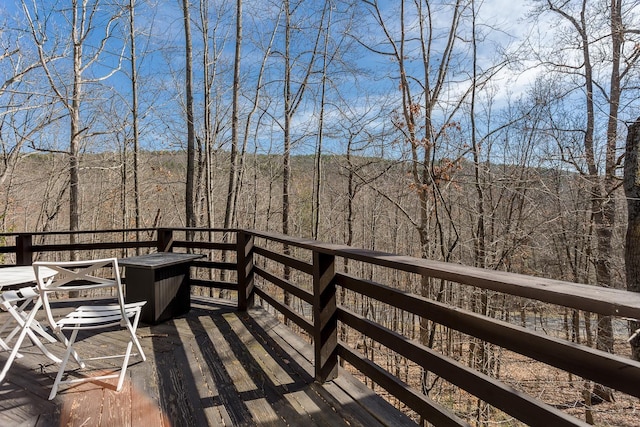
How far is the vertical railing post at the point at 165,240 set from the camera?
4.80 meters

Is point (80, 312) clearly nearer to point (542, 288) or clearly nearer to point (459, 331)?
point (459, 331)

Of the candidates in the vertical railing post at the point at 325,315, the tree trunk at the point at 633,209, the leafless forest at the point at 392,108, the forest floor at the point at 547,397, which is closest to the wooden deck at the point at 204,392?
the vertical railing post at the point at 325,315

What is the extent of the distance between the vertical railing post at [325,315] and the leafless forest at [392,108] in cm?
518

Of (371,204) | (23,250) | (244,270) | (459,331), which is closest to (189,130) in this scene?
(23,250)

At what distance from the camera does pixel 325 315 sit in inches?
90.7

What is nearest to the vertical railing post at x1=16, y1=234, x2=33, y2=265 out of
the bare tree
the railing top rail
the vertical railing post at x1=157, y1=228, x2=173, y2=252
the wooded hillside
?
the vertical railing post at x1=157, y1=228, x2=173, y2=252

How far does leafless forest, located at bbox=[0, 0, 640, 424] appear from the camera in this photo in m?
7.66

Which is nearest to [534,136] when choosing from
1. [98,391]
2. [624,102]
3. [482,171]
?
[624,102]

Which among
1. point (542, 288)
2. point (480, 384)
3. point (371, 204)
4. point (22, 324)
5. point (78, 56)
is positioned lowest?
point (22, 324)

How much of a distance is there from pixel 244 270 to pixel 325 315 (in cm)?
196

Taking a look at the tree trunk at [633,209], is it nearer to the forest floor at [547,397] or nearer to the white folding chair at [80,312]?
the forest floor at [547,397]

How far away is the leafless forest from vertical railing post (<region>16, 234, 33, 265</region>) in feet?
10.2

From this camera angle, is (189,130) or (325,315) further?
(189,130)

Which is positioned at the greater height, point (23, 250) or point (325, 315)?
point (23, 250)
